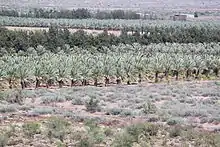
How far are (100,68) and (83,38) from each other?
1330 inches

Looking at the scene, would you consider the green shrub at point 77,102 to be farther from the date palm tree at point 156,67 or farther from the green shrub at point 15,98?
the date palm tree at point 156,67

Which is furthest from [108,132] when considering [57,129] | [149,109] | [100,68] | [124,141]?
[100,68]

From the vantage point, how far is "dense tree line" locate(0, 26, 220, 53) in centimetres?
9588

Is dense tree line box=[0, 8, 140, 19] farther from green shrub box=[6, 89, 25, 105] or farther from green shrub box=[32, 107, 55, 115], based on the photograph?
green shrub box=[32, 107, 55, 115]

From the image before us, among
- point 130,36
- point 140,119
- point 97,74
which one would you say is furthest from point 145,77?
point 140,119

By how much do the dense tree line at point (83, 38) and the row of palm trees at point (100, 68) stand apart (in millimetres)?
21160

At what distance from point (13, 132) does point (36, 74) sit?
133ft

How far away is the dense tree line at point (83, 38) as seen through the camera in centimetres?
9588

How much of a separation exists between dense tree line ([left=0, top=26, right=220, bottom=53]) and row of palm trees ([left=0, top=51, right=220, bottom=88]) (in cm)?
2116

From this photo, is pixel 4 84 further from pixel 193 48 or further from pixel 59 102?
pixel 193 48

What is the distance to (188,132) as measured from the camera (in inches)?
1019

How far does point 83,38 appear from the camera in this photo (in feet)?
337

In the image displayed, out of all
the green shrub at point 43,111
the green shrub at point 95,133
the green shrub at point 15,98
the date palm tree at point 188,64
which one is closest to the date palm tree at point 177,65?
the date palm tree at point 188,64

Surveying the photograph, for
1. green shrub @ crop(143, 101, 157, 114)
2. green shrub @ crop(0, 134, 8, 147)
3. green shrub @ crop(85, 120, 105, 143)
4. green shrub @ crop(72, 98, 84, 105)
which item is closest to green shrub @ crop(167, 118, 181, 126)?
green shrub @ crop(143, 101, 157, 114)
